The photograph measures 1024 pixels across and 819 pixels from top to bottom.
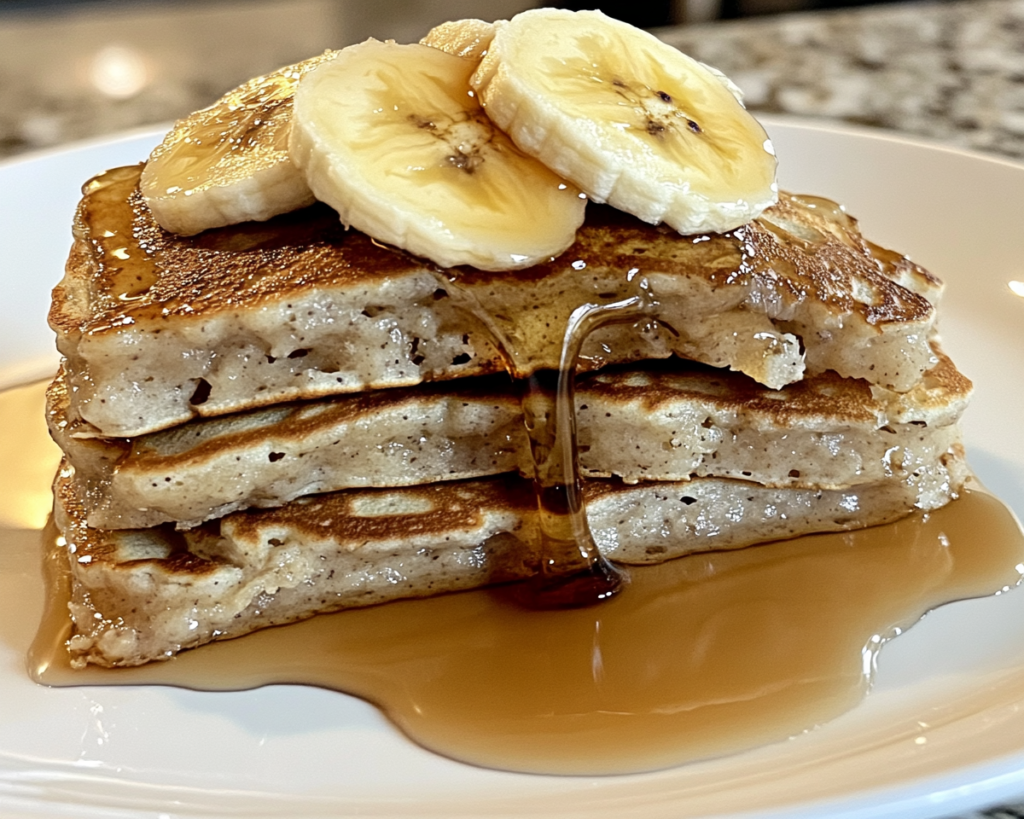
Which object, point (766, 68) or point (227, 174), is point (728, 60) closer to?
point (766, 68)

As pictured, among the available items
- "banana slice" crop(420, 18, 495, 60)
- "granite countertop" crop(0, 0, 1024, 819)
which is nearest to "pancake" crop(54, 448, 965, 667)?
"banana slice" crop(420, 18, 495, 60)

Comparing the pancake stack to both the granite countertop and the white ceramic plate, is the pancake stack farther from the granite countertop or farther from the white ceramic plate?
the granite countertop

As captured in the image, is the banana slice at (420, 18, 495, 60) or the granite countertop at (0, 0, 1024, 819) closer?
the banana slice at (420, 18, 495, 60)

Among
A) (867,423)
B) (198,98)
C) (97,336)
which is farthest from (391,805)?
(198,98)

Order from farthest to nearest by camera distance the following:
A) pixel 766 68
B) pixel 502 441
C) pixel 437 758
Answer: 1. pixel 766 68
2. pixel 502 441
3. pixel 437 758

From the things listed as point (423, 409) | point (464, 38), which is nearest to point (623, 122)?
point (464, 38)

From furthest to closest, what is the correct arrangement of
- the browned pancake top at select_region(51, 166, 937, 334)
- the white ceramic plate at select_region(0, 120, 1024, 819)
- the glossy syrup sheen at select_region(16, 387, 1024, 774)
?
the browned pancake top at select_region(51, 166, 937, 334) < the glossy syrup sheen at select_region(16, 387, 1024, 774) < the white ceramic plate at select_region(0, 120, 1024, 819)

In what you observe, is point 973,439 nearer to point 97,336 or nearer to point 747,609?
point 747,609
